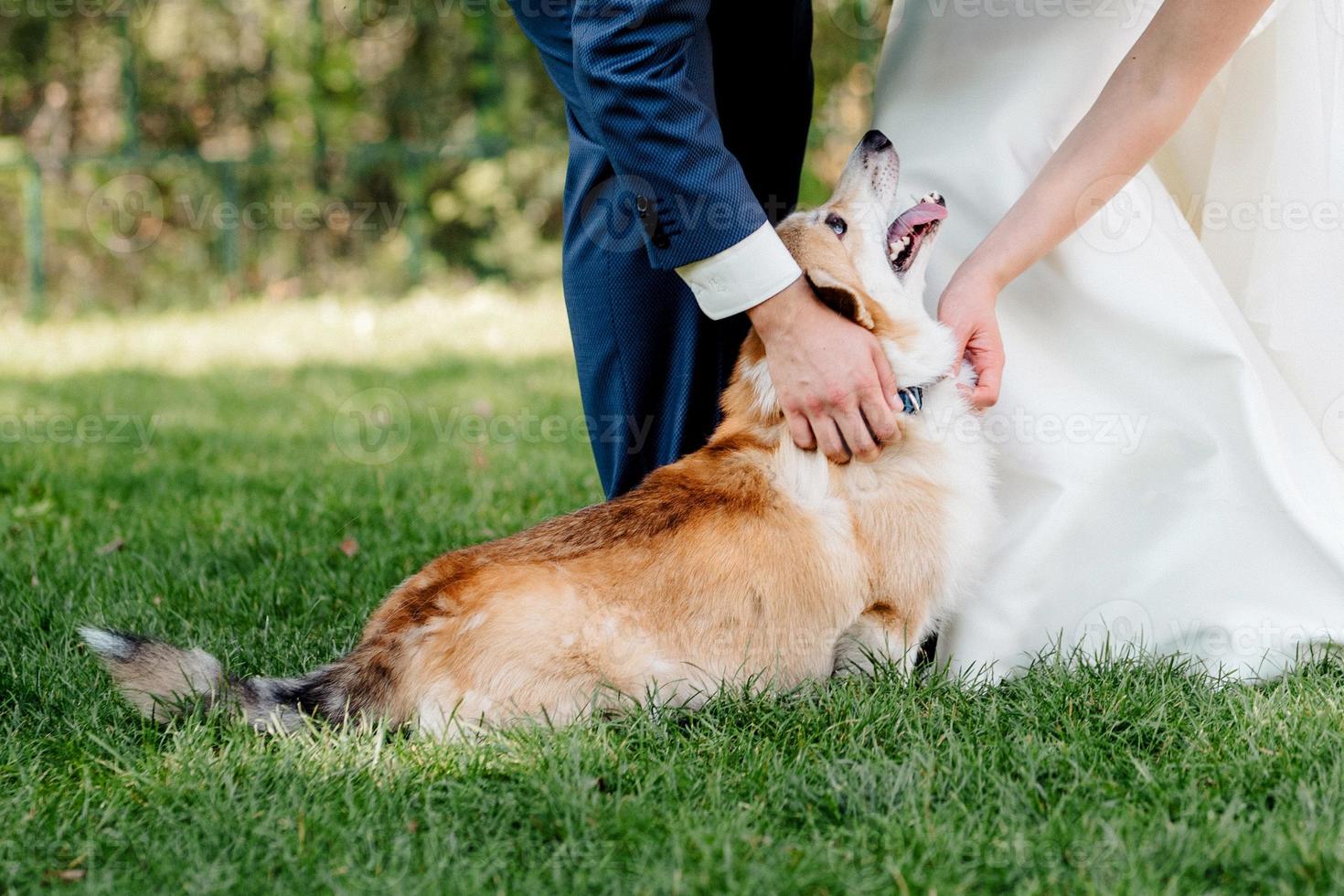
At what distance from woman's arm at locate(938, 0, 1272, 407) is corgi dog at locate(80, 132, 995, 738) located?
10 centimetres

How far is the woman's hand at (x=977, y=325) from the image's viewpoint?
2.63 m

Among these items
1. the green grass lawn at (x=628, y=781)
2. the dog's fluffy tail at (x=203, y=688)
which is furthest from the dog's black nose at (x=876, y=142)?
the dog's fluffy tail at (x=203, y=688)

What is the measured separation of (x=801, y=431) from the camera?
253 centimetres

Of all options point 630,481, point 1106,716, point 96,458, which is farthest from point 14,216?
point 1106,716

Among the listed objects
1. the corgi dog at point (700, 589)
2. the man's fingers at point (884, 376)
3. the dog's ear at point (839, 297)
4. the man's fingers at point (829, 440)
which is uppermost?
the dog's ear at point (839, 297)

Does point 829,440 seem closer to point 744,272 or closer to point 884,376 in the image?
point 884,376

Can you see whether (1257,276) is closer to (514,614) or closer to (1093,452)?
(1093,452)

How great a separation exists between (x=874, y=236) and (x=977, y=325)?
1.07ft

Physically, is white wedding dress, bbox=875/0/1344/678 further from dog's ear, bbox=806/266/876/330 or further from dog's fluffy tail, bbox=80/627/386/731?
dog's fluffy tail, bbox=80/627/386/731

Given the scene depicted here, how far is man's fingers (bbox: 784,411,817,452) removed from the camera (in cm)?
252

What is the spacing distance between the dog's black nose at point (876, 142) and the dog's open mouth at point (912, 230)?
166 mm

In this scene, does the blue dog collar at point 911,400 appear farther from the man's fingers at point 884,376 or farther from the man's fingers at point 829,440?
the man's fingers at point 829,440

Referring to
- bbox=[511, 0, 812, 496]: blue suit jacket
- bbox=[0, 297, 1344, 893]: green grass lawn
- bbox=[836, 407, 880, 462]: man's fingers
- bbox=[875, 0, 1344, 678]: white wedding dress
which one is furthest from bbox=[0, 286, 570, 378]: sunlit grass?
bbox=[836, 407, 880, 462]: man's fingers

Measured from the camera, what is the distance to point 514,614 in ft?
7.79
